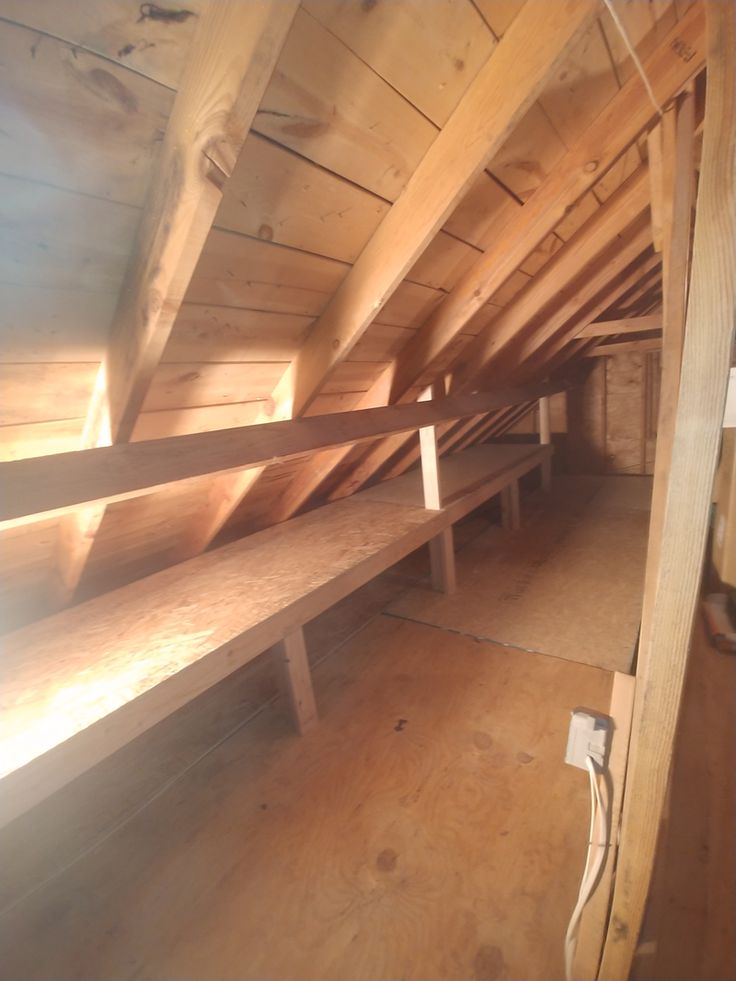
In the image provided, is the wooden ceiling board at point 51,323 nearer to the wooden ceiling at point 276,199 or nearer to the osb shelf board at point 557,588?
the wooden ceiling at point 276,199

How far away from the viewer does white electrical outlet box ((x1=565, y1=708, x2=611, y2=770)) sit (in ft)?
2.81

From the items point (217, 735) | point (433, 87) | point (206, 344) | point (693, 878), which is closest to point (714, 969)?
point (693, 878)

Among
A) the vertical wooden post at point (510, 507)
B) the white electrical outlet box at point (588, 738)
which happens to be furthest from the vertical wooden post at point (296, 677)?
the vertical wooden post at point (510, 507)

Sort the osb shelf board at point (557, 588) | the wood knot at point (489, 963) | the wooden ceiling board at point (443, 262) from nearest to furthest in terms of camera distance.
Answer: the wood knot at point (489, 963) → the wooden ceiling board at point (443, 262) → the osb shelf board at point (557, 588)

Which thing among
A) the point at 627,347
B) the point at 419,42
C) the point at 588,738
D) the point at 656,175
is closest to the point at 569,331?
the point at 656,175

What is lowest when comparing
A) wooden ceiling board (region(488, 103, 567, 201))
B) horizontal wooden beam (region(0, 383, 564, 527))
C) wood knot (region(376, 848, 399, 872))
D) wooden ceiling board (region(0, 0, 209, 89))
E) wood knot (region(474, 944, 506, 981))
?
wood knot (region(474, 944, 506, 981))

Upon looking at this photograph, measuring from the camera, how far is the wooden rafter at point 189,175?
1.93 feet

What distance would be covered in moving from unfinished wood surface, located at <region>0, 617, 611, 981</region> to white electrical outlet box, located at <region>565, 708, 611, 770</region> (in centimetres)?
49

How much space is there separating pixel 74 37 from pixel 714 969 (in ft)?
6.47

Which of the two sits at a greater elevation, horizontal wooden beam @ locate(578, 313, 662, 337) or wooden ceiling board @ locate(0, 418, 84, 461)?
horizontal wooden beam @ locate(578, 313, 662, 337)

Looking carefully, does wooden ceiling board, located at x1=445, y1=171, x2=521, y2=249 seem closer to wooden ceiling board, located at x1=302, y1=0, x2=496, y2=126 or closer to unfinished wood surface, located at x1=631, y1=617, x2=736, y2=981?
wooden ceiling board, located at x1=302, y1=0, x2=496, y2=126

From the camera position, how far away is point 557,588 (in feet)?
8.33

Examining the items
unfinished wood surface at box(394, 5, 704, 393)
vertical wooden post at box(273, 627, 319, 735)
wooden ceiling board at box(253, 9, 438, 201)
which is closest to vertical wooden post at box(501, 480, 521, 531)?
unfinished wood surface at box(394, 5, 704, 393)

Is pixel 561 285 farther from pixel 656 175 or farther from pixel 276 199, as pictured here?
pixel 276 199
